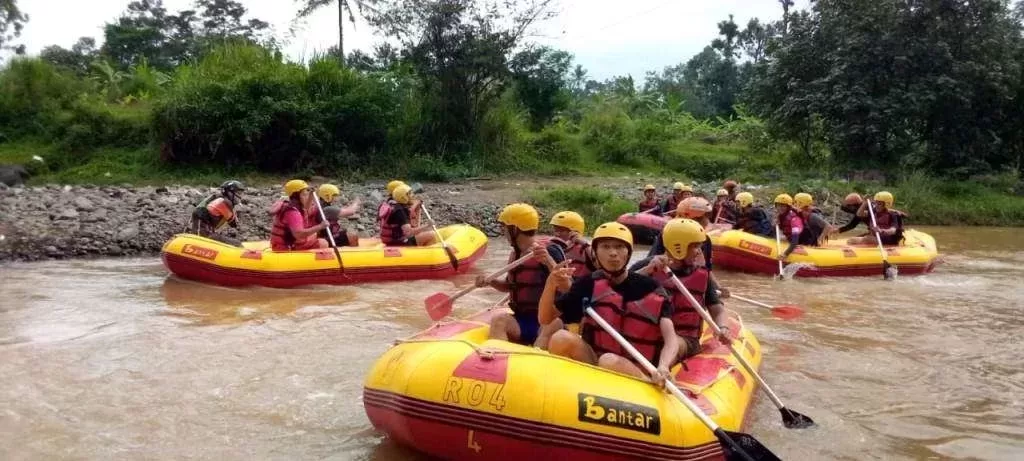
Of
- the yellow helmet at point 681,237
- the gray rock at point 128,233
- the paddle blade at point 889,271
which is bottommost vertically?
the paddle blade at point 889,271

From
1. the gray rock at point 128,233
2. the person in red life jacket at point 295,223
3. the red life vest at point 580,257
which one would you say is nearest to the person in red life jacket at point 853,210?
the person in red life jacket at point 295,223

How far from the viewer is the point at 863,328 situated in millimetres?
8203

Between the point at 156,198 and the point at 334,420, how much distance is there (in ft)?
30.2

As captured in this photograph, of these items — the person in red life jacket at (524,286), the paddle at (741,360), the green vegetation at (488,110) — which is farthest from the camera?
the green vegetation at (488,110)

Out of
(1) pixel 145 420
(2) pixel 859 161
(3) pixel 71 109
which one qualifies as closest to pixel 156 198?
(3) pixel 71 109

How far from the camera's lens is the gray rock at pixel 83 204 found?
40.2ft

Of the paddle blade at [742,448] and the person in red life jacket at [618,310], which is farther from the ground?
the person in red life jacket at [618,310]

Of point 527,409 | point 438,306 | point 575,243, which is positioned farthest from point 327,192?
point 527,409

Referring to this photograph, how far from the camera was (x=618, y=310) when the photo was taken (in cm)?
438

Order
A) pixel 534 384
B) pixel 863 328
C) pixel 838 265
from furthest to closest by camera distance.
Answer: pixel 838 265, pixel 863 328, pixel 534 384

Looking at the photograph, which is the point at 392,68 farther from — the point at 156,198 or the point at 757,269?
the point at 757,269

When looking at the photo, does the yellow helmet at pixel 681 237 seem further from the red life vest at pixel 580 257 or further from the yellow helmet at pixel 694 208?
the yellow helmet at pixel 694 208

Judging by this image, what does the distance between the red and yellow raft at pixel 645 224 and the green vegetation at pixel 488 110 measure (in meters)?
2.37

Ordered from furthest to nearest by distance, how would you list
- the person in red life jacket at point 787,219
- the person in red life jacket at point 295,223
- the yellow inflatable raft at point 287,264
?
1. the person in red life jacket at point 787,219
2. the person in red life jacket at point 295,223
3. the yellow inflatable raft at point 287,264
